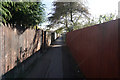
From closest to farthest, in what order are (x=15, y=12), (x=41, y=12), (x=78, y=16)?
(x=15, y=12) < (x=41, y=12) < (x=78, y=16)

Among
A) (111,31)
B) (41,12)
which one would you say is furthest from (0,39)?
(41,12)

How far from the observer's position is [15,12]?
13.1ft

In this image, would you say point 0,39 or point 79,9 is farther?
point 79,9

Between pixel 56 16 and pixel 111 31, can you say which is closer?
pixel 111 31

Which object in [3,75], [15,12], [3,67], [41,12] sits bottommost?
[3,75]

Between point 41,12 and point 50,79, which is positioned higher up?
point 41,12

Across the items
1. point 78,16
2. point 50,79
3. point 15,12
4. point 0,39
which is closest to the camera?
point 0,39

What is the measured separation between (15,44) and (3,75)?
1080 mm

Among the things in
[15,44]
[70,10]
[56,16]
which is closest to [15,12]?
[15,44]

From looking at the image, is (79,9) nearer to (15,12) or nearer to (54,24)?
(54,24)

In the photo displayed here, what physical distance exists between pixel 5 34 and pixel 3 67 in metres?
0.99

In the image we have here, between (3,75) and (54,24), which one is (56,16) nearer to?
(54,24)

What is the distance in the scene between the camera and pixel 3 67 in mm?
2309

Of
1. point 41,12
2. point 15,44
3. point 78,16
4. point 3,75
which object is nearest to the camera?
point 3,75
